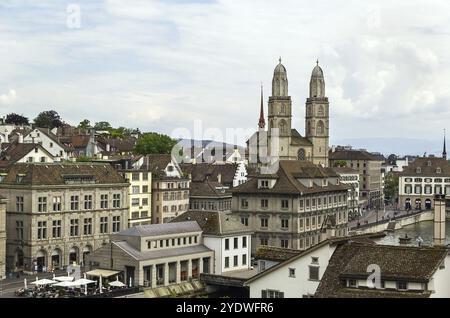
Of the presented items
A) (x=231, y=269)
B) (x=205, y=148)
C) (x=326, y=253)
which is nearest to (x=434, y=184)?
(x=205, y=148)

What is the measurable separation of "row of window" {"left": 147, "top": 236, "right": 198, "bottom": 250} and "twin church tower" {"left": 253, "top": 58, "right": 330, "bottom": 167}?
7004 cm

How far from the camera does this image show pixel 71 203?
2260 inches

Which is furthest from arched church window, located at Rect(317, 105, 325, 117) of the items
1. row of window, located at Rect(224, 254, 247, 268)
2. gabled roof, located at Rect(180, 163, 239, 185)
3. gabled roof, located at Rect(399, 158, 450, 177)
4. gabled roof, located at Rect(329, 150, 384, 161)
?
row of window, located at Rect(224, 254, 247, 268)

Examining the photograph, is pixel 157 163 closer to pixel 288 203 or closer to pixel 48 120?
pixel 288 203

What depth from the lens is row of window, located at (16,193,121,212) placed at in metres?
54.9

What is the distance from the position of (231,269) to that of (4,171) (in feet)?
78.5

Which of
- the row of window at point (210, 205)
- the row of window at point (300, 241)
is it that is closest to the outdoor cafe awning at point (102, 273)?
the row of window at point (300, 241)

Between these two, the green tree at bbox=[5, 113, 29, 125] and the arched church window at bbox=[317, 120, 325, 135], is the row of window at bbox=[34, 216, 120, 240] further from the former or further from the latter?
the green tree at bbox=[5, 113, 29, 125]

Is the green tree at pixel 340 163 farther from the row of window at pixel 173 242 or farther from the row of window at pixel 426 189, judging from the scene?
the row of window at pixel 173 242

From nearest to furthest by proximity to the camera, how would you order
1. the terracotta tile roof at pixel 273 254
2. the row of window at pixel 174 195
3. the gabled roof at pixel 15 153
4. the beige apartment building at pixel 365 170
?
the terracotta tile roof at pixel 273 254
the gabled roof at pixel 15 153
the row of window at pixel 174 195
the beige apartment building at pixel 365 170

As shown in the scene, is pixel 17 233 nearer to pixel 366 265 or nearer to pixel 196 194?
pixel 196 194

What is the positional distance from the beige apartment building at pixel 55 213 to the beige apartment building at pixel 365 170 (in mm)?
98915

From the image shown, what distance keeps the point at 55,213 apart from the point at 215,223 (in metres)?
12.9

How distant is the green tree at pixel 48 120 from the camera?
442ft
